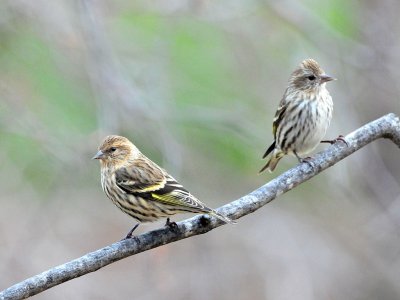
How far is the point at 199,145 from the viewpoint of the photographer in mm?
13008

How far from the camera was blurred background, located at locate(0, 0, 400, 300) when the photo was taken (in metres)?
9.60

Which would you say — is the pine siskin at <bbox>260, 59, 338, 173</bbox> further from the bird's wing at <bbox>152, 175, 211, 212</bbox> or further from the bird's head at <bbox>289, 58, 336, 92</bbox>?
the bird's wing at <bbox>152, 175, 211, 212</bbox>

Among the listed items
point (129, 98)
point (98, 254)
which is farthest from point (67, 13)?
point (98, 254)

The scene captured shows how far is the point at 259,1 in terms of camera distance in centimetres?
1030

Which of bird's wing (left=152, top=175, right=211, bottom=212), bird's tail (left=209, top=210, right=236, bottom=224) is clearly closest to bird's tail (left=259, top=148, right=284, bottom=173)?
bird's wing (left=152, top=175, right=211, bottom=212)

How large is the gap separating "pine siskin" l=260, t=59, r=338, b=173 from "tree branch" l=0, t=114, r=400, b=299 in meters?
1.09

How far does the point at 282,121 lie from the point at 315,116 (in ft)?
1.15

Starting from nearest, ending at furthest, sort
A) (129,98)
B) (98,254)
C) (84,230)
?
1. (98,254)
2. (129,98)
3. (84,230)

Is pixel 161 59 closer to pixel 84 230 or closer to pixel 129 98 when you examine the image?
pixel 129 98

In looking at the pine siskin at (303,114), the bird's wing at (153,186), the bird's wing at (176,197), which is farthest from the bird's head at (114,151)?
the pine siskin at (303,114)

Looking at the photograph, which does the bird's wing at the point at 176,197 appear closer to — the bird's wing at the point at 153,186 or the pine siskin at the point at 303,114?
the bird's wing at the point at 153,186

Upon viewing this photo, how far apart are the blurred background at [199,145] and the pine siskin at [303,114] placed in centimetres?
121

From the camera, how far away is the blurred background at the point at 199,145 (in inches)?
378

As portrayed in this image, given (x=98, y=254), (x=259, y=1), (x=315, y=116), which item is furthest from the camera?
(x=259, y=1)
